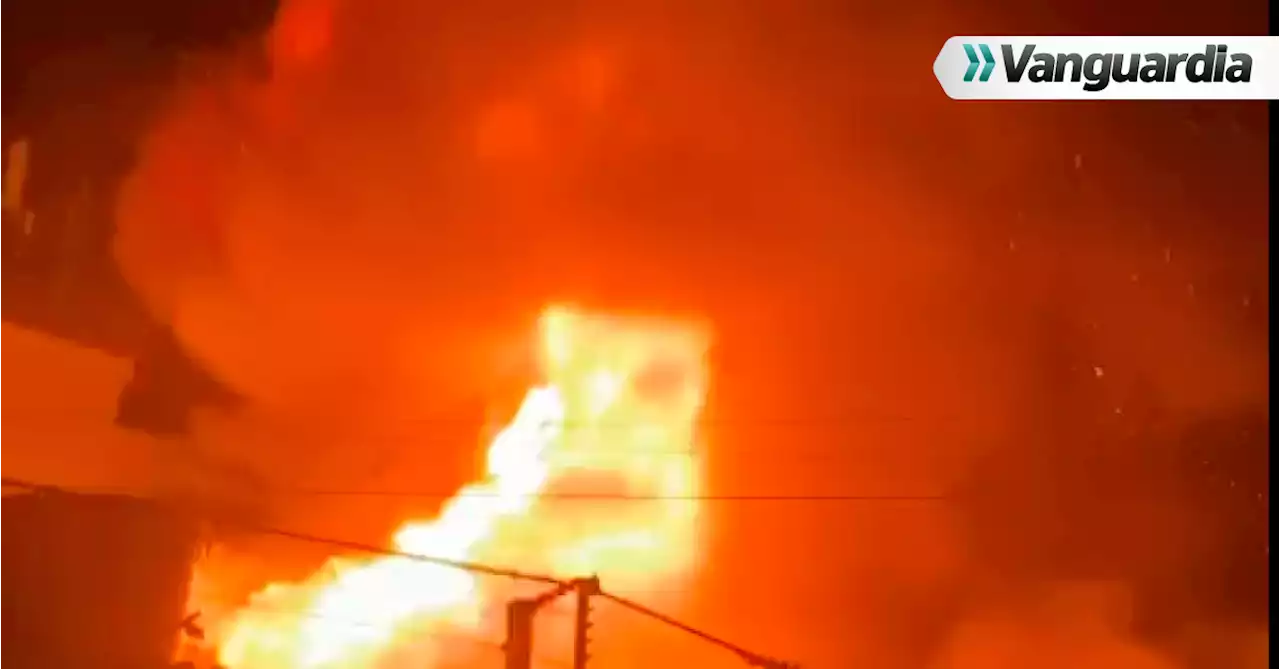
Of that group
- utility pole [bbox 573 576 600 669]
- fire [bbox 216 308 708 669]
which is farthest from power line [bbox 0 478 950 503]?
utility pole [bbox 573 576 600 669]

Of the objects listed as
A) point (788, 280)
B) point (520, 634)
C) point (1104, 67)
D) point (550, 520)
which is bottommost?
A: point (520, 634)

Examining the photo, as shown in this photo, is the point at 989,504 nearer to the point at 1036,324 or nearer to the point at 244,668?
the point at 1036,324

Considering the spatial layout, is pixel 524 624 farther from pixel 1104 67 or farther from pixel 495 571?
pixel 1104 67

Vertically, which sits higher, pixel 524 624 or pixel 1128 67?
pixel 1128 67

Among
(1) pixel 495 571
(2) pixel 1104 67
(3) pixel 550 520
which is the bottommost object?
(1) pixel 495 571

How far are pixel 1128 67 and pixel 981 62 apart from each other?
1.08 ft

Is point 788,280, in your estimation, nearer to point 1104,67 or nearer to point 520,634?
point 1104,67

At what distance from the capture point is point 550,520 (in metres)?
2.65

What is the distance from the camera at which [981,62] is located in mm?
2672

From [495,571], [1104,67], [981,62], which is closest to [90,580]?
[495,571]

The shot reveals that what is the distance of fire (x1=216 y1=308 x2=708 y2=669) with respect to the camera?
2648 millimetres

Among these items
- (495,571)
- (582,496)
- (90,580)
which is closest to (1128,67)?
(582,496)

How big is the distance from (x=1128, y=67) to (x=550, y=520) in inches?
66.5

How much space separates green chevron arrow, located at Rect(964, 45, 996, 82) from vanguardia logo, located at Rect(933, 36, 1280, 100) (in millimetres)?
10
